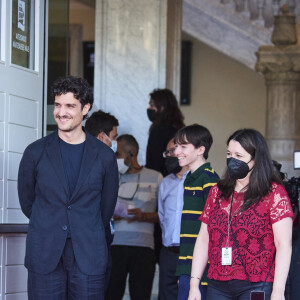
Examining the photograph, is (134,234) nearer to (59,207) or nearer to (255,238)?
(59,207)

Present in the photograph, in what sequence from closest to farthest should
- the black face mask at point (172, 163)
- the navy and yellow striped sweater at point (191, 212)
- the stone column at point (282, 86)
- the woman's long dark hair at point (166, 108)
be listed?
the navy and yellow striped sweater at point (191, 212), the black face mask at point (172, 163), the woman's long dark hair at point (166, 108), the stone column at point (282, 86)

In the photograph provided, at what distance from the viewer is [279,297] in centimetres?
451

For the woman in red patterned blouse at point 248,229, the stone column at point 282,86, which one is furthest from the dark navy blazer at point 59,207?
the stone column at point 282,86

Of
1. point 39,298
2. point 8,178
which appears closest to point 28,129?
point 8,178

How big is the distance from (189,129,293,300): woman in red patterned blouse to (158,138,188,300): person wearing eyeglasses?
1.57 metres

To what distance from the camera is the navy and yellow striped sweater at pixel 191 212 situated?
5.59 metres

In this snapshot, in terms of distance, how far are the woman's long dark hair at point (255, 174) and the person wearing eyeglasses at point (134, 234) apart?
2.40m

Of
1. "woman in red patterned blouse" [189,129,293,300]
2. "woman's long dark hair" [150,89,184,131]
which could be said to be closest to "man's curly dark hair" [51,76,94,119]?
"woman in red patterned blouse" [189,129,293,300]

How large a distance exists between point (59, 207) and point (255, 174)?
1.07 meters

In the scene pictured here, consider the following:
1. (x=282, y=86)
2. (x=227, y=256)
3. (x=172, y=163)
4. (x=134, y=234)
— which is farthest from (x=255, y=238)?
(x=282, y=86)

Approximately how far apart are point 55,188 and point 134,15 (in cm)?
461

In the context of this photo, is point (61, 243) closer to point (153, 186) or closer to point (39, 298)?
point (39, 298)

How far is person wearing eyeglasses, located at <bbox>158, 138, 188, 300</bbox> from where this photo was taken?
641 cm

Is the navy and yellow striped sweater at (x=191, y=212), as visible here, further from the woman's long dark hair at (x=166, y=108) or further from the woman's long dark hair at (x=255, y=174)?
the woman's long dark hair at (x=166, y=108)
